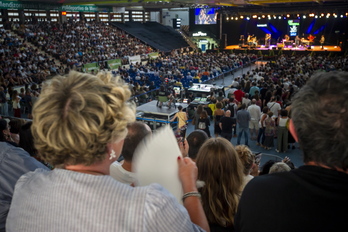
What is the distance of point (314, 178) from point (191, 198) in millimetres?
474

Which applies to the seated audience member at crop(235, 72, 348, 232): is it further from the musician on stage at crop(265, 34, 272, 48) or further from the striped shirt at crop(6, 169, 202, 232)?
the musician on stage at crop(265, 34, 272, 48)

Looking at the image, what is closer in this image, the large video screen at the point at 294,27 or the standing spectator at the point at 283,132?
the standing spectator at the point at 283,132

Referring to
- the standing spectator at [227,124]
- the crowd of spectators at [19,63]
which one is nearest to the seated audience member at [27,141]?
the standing spectator at [227,124]

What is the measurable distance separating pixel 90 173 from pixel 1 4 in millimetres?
26598

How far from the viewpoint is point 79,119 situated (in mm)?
1015

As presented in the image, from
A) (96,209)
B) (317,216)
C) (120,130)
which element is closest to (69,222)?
(96,209)

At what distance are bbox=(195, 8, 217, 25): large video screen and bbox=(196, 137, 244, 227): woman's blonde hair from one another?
35776 mm

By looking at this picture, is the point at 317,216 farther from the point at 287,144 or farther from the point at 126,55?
the point at 126,55

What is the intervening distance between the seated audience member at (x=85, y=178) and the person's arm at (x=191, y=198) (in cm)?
1

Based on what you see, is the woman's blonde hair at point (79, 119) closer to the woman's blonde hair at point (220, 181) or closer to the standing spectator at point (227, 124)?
the woman's blonde hair at point (220, 181)

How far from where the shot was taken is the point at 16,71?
1584 centimetres

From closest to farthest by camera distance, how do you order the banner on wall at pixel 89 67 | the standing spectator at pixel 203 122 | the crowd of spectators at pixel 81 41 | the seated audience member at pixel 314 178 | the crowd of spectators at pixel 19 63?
the seated audience member at pixel 314 178 < the standing spectator at pixel 203 122 < the crowd of spectators at pixel 19 63 < the banner on wall at pixel 89 67 < the crowd of spectators at pixel 81 41

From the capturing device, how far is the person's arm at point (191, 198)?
1.18 m

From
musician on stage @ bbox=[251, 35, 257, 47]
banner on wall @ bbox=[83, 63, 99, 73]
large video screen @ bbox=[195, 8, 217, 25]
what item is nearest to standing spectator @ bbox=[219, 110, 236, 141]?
banner on wall @ bbox=[83, 63, 99, 73]
